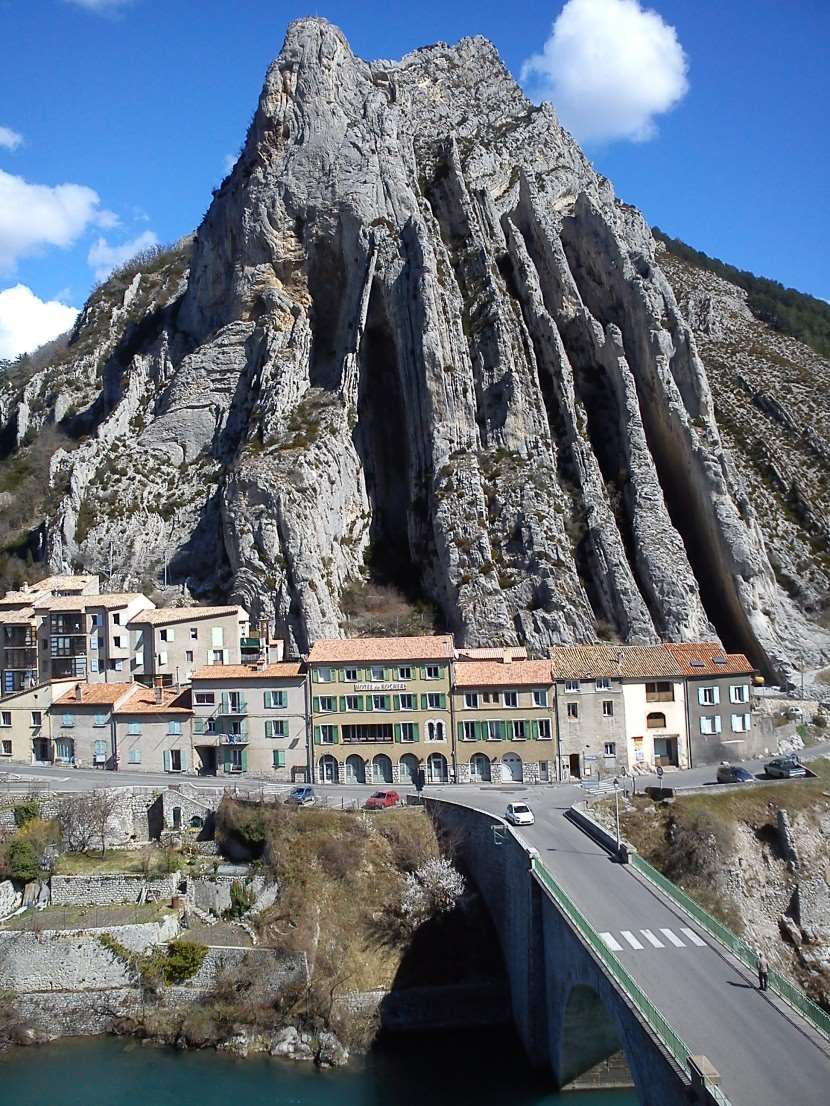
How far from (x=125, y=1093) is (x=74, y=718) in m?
26.9

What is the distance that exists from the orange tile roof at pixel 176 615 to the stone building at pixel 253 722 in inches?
350

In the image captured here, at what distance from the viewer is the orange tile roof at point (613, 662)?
56.1 meters

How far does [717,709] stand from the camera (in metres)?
57.2

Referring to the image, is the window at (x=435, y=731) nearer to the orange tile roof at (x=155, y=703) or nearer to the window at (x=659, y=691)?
the window at (x=659, y=691)

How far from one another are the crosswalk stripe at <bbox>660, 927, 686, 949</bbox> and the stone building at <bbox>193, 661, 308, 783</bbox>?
91.6ft

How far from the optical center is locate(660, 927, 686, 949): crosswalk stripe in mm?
30500

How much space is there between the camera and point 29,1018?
137 feet

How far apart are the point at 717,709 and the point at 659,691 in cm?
374

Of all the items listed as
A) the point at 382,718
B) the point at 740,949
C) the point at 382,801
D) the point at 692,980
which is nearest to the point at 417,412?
the point at 382,718

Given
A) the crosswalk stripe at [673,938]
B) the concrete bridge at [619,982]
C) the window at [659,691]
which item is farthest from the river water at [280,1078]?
the window at [659,691]

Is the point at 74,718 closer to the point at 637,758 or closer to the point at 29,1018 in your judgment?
the point at 29,1018

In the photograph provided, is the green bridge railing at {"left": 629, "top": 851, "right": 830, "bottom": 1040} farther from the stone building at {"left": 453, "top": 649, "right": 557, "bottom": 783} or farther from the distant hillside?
the distant hillside

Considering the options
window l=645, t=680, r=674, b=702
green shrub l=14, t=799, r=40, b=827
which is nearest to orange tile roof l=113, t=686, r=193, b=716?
green shrub l=14, t=799, r=40, b=827

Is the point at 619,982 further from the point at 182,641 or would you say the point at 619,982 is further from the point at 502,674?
the point at 182,641
